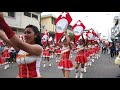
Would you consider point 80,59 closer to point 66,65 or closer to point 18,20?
point 66,65

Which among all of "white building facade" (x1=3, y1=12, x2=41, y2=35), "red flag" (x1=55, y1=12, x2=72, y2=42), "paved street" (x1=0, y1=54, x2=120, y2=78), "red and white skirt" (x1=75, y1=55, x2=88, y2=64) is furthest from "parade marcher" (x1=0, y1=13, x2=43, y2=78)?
"white building facade" (x1=3, y1=12, x2=41, y2=35)

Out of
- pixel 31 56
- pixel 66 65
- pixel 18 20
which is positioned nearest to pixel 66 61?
pixel 66 65

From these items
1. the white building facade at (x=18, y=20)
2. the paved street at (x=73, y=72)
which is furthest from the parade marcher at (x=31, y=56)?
the white building facade at (x=18, y=20)

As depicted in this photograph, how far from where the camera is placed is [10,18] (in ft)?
65.5

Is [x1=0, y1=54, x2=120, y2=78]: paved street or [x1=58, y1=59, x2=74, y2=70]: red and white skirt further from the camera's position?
[x1=0, y1=54, x2=120, y2=78]: paved street

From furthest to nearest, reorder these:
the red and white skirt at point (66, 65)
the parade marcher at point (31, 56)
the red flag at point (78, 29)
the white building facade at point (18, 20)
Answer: the white building facade at point (18, 20) < the red flag at point (78, 29) < the red and white skirt at point (66, 65) < the parade marcher at point (31, 56)

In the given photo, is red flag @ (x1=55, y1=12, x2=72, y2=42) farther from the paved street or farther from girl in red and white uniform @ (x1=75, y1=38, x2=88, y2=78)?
the paved street

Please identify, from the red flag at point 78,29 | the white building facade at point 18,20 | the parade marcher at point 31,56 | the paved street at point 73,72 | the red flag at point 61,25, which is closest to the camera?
the parade marcher at point 31,56

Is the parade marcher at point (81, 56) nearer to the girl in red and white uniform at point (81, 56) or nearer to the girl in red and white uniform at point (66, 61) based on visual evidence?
the girl in red and white uniform at point (81, 56)

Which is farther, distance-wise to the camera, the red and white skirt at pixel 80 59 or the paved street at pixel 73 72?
the paved street at pixel 73 72

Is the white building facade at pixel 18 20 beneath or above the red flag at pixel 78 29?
above

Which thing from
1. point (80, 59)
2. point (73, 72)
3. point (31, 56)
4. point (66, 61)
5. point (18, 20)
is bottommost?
point (73, 72)
